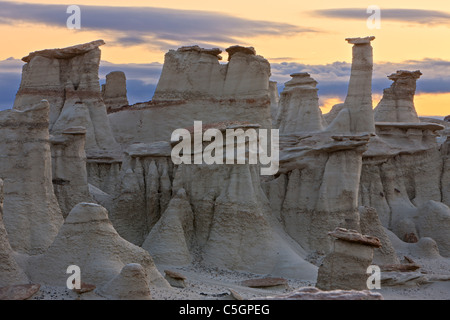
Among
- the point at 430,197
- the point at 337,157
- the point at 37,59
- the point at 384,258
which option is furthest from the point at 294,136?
the point at 37,59

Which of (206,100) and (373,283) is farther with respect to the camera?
(206,100)

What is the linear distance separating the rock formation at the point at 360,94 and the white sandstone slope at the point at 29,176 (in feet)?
48.6

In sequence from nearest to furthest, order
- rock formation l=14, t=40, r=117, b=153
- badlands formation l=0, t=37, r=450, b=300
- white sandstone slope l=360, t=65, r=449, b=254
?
badlands formation l=0, t=37, r=450, b=300, white sandstone slope l=360, t=65, r=449, b=254, rock formation l=14, t=40, r=117, b=153

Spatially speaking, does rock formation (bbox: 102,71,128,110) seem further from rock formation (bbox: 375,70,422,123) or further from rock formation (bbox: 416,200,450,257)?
rock formation (bbox: 416,200,450,257)

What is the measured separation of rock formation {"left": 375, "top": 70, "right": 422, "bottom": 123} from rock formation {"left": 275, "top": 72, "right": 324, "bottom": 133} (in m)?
4.60

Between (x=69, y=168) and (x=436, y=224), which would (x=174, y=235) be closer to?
(x=69, y=168)

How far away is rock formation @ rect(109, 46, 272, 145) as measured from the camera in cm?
3584

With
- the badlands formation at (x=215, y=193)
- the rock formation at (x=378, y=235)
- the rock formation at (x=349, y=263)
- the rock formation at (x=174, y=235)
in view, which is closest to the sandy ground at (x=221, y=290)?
the badlands formation at (x=215, y=193)

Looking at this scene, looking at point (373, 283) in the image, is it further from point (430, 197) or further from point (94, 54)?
point (94, 54)

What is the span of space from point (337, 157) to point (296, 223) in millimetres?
2555

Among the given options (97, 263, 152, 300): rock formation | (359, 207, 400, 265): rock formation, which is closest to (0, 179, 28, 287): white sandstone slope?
(97, 263, 152, 300): rock formation

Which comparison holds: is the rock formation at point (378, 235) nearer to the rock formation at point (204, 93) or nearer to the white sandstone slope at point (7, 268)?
the rock formation at point (204, 93)

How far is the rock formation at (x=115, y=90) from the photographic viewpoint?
49156mm
